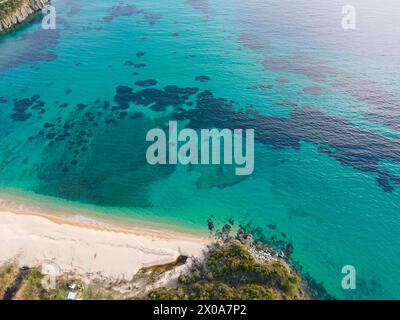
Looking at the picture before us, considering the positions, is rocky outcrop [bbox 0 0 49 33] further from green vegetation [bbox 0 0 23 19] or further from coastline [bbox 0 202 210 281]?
coastline [bbox 0 202 210 281]

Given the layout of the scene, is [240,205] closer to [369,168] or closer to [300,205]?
[300,205]

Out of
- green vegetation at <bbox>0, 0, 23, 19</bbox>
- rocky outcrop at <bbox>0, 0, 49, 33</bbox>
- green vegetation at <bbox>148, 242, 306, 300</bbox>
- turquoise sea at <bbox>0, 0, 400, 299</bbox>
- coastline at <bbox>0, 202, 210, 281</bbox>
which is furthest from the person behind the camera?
green vegetation at <bbox>0, 0, 23, 19</bbox>

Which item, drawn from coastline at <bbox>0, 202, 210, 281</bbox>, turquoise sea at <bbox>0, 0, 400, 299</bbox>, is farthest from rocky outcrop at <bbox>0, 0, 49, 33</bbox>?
coastline at <bbox>0, 202, 210, 281</bbox>

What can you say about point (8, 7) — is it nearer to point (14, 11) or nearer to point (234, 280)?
point (14, 11)

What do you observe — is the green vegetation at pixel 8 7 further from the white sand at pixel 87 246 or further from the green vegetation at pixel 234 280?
the green vegetation at pixel 234 280

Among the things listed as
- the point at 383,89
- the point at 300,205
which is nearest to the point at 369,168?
the point at 300,205

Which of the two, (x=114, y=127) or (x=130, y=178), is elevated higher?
(x=114, y=127)
